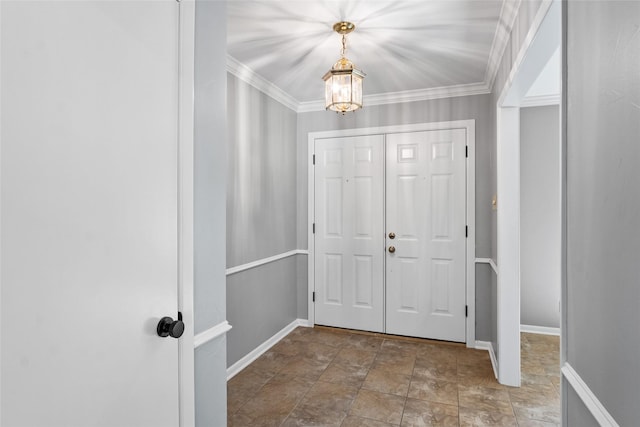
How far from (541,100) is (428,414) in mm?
3233

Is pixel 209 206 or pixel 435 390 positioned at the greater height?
pixel 209 206

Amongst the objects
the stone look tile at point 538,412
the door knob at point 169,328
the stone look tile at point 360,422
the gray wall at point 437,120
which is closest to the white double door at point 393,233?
the gray wall at point 437,120

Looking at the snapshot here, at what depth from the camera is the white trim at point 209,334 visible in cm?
122

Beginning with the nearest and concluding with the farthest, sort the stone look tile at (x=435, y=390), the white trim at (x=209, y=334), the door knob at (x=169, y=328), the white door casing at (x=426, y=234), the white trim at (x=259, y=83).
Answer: the door knob at (x=169, y=328), the white trim at (x=209, y=334), the stone look tile at (x=435, y=390), the white trim at (x=259, y=83), the white door casing at (x=426, y=234)

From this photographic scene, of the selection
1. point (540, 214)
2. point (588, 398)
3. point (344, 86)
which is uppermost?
point (344, 86)

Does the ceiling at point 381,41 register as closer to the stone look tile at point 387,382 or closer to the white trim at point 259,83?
the white trim at point 259,83

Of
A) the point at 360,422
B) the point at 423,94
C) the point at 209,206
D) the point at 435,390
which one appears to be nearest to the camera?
the point at 209,206

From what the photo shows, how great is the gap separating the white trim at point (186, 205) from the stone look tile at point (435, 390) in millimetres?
1890

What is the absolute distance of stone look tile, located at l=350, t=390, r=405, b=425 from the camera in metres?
2.30

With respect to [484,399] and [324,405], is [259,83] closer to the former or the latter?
[324,405]

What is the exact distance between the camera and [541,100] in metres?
3.74

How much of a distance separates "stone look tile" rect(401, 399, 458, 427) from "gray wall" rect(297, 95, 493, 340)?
4.17ft

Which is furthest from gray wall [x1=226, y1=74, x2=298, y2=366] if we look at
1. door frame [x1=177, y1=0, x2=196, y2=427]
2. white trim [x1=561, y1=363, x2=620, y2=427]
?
white trim [x1=561, y1=363, x2=620, y2=427]

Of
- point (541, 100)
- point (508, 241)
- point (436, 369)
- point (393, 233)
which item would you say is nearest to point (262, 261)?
point (393, 233)
